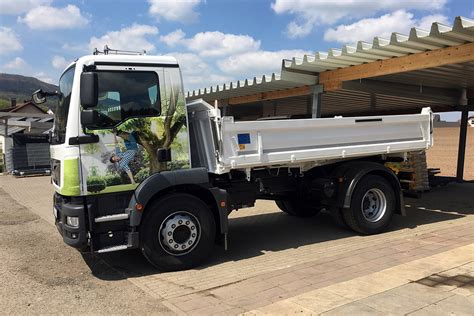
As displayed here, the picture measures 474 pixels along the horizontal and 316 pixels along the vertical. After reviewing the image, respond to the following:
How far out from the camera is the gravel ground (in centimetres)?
472

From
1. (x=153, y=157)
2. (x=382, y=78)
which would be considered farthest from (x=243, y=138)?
(x=382, y=78)

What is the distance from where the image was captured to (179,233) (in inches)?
234

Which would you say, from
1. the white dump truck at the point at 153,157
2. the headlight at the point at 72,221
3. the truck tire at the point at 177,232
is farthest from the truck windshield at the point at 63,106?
the truck tire at the point at 177,232

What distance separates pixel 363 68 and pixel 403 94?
10.2ft

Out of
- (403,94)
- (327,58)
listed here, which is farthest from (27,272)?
(403,94)

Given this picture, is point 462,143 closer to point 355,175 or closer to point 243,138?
point 355,175

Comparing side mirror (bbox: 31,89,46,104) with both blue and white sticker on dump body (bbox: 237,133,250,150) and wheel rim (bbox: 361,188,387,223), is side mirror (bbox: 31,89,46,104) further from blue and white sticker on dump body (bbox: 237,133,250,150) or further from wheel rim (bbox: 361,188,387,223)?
wheel rim (bbox: 361,188,387,223)

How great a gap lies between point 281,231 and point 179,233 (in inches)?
112

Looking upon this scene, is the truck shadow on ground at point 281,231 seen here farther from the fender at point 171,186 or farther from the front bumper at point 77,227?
the fender at point 171,186

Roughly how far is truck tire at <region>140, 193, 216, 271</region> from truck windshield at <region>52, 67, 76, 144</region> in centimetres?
152

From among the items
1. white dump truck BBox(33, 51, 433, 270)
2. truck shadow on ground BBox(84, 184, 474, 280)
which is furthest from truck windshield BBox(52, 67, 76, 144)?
truck shadow on ground BBox(84, 184, 474, 280)

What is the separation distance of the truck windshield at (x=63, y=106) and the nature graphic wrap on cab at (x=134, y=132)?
1.48ft

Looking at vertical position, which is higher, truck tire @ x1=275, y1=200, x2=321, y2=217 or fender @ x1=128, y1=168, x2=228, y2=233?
fender @ x1=128, y1=168, x2=228, y2=233

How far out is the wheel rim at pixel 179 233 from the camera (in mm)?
5852
